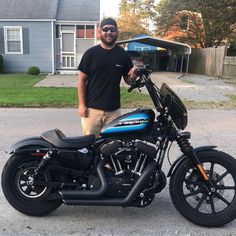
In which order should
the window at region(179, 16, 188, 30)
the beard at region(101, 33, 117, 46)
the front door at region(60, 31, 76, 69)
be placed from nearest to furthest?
the beard at region(101, 33, 117, 46), the front door at region(60, 31, 76, 69), the window at region(179, 16, 188, 30)

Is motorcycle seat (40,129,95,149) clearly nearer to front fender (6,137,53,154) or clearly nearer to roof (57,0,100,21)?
front fender (6,137,53,154)

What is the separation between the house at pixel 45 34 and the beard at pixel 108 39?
19725 millimetres

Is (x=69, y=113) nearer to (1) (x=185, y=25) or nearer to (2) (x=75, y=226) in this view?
Result: (2) (x=75, y=226)

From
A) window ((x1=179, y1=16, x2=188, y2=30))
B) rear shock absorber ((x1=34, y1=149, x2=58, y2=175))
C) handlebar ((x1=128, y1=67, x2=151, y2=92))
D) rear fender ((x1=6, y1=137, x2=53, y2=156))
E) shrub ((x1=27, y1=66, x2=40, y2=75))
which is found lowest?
shrub ((x1=27, y1=66, x2=40, y2=75))

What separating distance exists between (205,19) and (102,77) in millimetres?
30259

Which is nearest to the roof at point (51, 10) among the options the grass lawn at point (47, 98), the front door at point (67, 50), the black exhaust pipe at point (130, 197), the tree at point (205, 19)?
the front door at point (67, 50)

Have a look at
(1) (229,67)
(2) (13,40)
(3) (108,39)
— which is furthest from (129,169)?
(2) (13,40)

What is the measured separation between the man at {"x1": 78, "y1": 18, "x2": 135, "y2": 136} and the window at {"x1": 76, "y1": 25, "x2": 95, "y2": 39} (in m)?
19.8

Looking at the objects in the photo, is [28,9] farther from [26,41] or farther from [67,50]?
[67,50]

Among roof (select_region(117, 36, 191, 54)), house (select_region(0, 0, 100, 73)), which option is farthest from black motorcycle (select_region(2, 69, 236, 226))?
roof (select_region(117, 36, 191, 54))

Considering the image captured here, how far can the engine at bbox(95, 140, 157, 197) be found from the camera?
3.52m

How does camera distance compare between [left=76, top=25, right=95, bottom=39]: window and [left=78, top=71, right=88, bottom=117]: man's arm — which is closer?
[left=78, top=71, right=88, bottom=117]: man's arm

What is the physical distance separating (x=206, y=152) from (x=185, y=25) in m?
35.0

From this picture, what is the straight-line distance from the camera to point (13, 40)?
23.2 m
